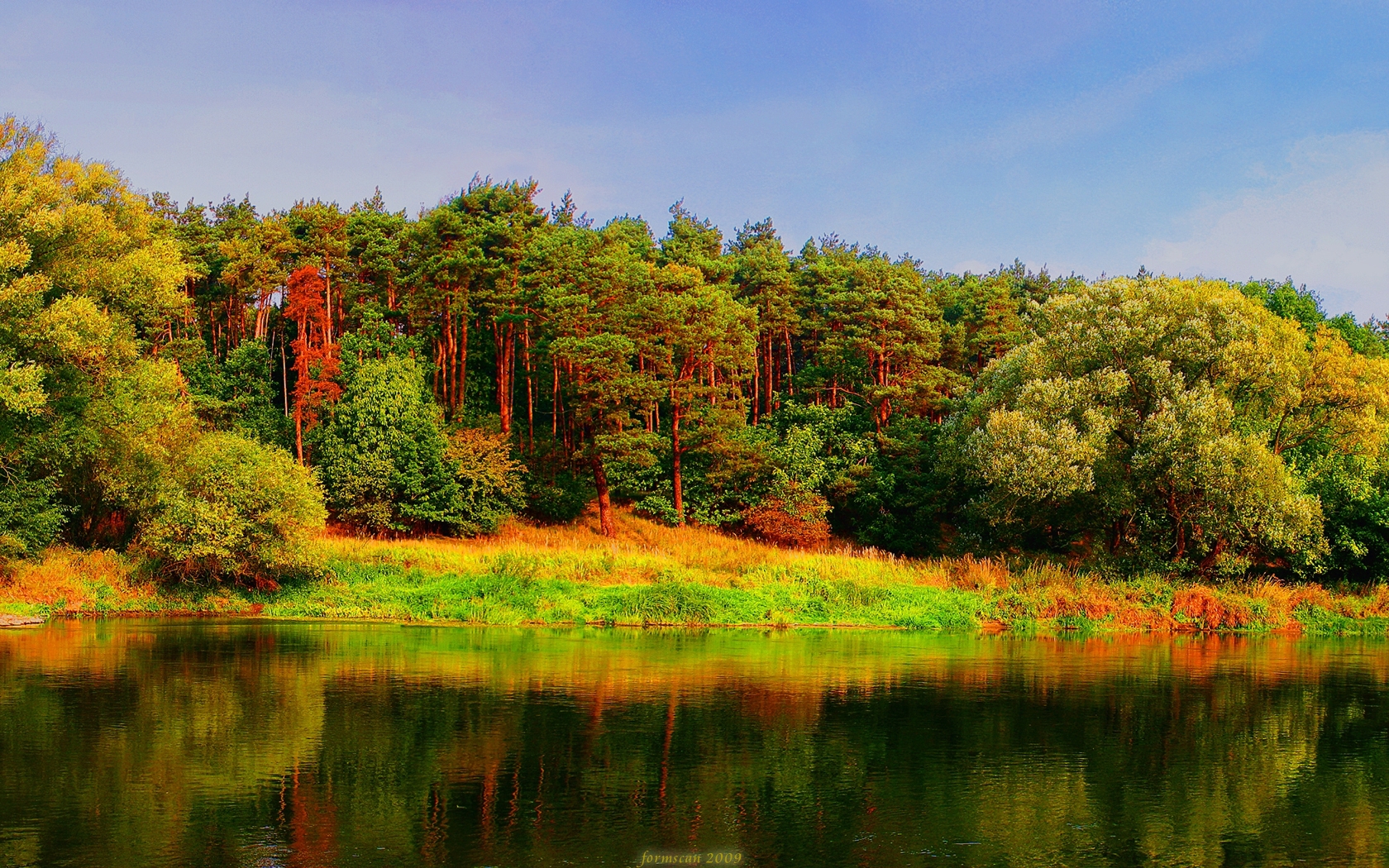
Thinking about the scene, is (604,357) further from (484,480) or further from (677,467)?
(484,480)

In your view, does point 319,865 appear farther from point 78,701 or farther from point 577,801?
point 78,701

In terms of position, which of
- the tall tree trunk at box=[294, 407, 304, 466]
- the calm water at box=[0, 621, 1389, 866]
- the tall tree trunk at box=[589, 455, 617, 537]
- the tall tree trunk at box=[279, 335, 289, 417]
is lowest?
the calm water at box=[0, 621, 1389, 866]

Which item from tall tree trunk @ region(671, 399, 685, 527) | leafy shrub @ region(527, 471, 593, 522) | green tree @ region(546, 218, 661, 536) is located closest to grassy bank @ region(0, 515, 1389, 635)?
green tree @ region(546, 218, 661, 536)

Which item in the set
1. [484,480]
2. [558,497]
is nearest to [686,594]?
[484,480]

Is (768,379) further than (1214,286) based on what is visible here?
Yes

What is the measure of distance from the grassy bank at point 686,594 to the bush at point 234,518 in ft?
2.83

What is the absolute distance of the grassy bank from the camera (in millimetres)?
34969

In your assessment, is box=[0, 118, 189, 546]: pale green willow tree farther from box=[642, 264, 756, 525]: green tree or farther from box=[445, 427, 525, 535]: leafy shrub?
box=[642, 264, 756, 525]: green tree

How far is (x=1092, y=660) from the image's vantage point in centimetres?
2894

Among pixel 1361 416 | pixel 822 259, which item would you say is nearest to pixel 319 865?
pixel 1361 416

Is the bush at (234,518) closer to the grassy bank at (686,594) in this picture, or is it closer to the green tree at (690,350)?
the grassy bank at (686,594)

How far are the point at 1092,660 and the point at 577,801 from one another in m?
19.0

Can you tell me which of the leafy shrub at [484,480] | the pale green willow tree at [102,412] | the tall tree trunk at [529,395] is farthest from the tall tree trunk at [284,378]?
the pale green willow tree at [102,412]

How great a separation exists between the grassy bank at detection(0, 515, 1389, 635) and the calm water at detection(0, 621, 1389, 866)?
247 inches
